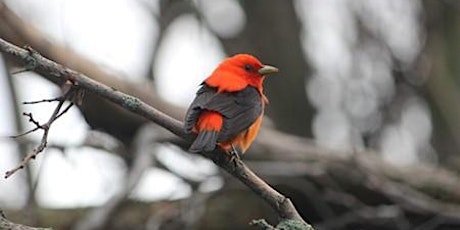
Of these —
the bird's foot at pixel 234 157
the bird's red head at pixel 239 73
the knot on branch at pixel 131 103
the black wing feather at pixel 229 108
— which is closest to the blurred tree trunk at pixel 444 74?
the bird's red head at pixel 239 73

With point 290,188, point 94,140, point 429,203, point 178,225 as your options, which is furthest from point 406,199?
point 94,140

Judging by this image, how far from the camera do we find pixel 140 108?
2701mm

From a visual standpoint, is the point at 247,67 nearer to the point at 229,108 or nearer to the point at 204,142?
the point at 229,108

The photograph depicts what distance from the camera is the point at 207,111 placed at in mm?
3359

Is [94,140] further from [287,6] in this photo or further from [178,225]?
[287,6]

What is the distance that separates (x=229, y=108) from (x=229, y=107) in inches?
0.4

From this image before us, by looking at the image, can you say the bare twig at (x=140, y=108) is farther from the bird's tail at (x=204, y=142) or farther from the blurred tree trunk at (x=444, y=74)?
the blurred tree trunk at (x=444, y=74)

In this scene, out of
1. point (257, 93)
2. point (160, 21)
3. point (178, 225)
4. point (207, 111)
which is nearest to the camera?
point (207, 111)

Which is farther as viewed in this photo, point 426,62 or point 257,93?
point 426,62

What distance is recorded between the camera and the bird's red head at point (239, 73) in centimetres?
380

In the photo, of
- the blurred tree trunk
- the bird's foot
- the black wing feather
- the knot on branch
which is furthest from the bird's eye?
the blurred tree trunk

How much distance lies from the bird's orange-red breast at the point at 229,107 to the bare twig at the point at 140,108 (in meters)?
0.09

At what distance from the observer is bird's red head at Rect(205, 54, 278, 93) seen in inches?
149

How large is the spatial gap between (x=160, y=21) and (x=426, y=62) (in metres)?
2.24
